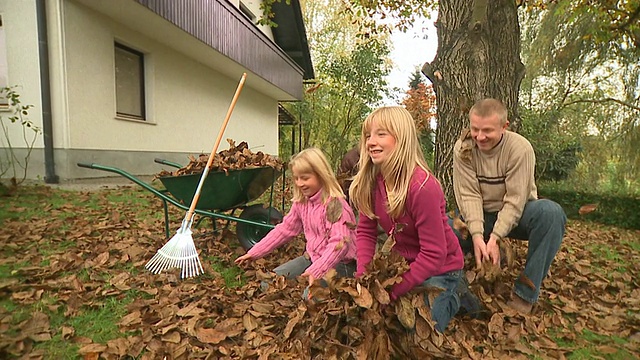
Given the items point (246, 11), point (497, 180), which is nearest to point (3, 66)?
point (497, 180)

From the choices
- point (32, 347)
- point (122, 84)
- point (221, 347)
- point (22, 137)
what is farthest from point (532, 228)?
point (122, 84)

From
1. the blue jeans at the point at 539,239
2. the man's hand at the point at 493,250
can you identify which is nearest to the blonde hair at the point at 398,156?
the man's hand at the point at 493,250

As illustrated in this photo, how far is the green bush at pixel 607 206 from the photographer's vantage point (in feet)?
23.7

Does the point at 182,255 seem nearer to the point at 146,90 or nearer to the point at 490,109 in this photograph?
the point at 490,109

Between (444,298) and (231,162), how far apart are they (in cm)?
187

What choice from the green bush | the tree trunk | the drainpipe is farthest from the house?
the green bush

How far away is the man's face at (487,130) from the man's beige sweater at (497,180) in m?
0.08

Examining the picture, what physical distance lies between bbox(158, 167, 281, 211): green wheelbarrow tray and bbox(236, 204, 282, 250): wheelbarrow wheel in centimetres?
19

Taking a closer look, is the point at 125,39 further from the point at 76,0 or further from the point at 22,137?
the point at 22,137

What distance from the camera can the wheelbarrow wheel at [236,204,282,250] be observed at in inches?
123

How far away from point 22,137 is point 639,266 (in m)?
8.04

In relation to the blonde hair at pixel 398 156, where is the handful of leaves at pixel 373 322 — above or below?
below

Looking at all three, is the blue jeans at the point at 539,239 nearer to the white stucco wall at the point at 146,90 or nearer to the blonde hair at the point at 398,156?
the blonde hair at the point at 398,156

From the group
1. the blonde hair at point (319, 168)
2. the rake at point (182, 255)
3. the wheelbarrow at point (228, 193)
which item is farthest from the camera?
the wheelbarrow at point (228, 193)
